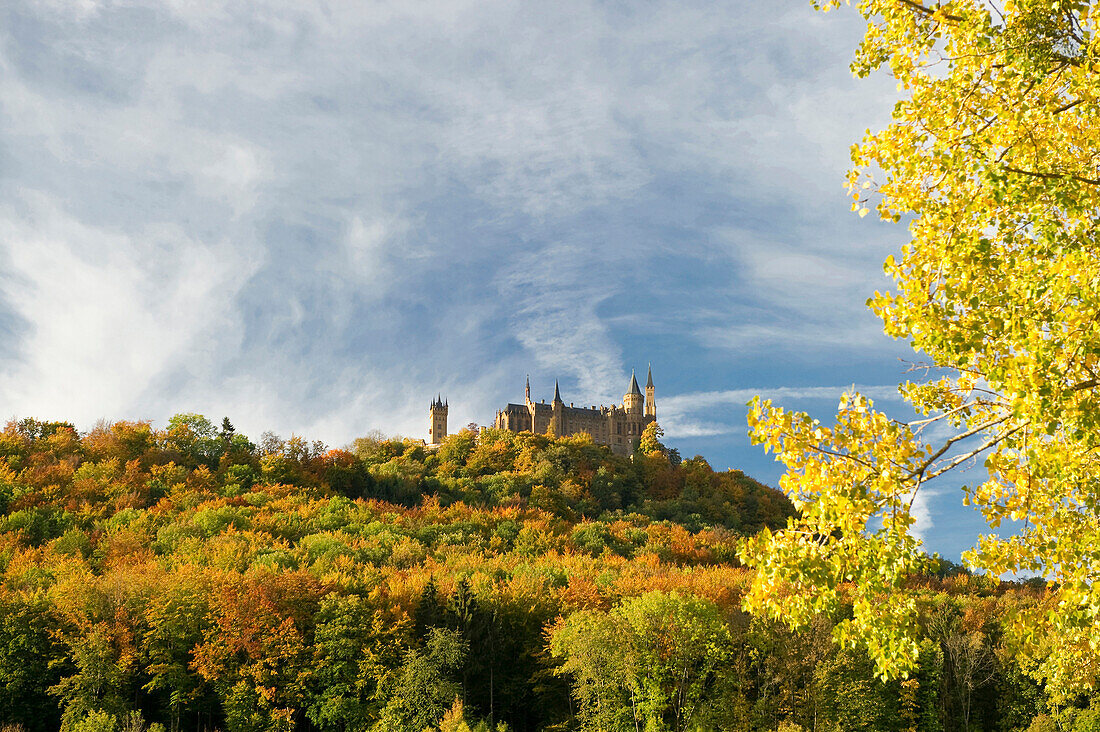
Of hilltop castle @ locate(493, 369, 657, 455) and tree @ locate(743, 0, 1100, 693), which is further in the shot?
hilltop castle @ locate(493, 369, 657, 455)

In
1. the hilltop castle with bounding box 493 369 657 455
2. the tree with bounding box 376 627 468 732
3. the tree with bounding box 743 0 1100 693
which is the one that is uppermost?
the hilltop castle with bounding box 493 369 657 455

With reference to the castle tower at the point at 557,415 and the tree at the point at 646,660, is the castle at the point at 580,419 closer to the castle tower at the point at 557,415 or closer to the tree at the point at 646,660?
the castle tower at the point at 557,415

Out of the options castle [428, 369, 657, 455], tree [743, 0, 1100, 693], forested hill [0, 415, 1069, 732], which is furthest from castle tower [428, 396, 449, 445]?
tree [743, 0, 1100, 693]

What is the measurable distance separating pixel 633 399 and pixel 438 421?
121 ft

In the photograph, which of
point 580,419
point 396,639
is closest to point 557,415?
point 580,419

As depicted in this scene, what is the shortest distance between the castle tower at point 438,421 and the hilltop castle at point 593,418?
10.6m

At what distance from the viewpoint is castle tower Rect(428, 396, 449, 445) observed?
14850 cm

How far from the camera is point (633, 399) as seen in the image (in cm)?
15350

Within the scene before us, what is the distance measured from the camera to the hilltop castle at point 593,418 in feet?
473

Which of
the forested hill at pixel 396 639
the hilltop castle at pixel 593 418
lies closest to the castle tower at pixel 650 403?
the hilltop castle at pixel 593 418

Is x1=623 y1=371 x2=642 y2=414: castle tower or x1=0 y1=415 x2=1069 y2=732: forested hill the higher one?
x1=623 y1=371 x2=642 y2=414: castle tower

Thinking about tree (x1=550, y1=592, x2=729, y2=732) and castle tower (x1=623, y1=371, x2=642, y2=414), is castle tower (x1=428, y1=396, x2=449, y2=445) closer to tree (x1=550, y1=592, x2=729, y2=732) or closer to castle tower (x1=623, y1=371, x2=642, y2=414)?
castle tower (x1=623, y1=371, x2=642, y2=414)

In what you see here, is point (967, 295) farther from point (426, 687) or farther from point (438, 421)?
point (438, 421)

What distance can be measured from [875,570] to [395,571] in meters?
43.5
